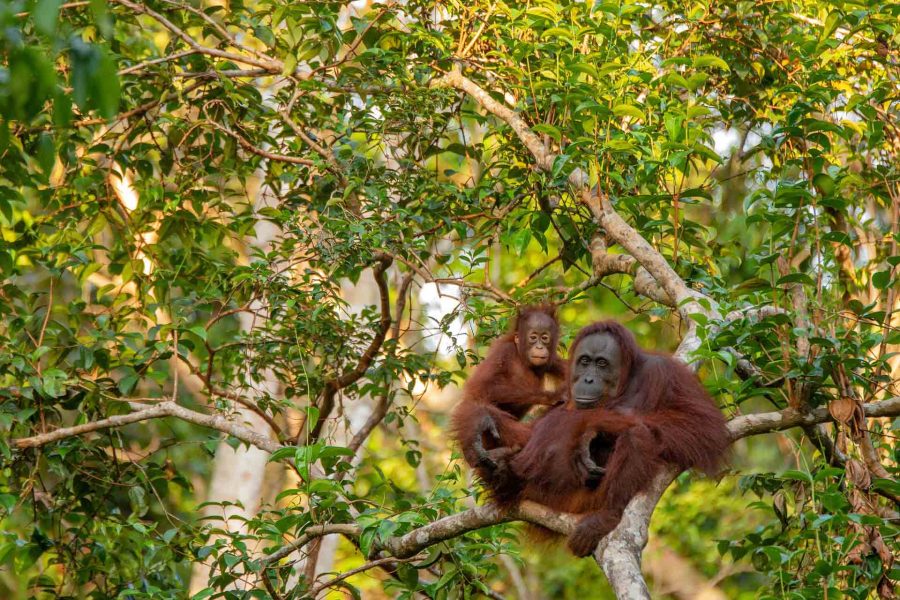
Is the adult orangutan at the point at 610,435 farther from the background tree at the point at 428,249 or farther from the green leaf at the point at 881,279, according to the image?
the green leaf at the point at 881,279

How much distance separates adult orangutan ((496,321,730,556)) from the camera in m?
3.53

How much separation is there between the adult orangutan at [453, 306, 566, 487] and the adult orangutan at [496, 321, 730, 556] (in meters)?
0.20

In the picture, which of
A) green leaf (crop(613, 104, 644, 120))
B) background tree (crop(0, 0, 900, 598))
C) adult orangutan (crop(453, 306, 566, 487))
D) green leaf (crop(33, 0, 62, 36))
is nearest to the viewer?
green leaf (crop(33, 0, 62, 36))

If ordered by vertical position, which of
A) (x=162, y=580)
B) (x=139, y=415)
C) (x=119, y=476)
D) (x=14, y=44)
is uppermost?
(x=14, y=44)

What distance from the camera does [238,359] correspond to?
5.54m

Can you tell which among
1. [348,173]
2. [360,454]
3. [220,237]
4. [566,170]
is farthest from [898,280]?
[360,454]

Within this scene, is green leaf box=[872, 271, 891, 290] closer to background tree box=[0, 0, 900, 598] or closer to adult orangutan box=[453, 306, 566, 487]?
background tree box=[0, 0, 900, 598]

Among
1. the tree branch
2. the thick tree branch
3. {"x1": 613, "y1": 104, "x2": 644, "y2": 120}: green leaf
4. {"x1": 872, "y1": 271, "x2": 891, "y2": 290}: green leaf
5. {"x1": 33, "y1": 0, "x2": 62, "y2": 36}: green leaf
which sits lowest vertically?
the tree branch

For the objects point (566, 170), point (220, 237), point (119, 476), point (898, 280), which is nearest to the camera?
point (898, 280)

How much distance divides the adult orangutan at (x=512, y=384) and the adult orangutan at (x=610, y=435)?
0.66 feet

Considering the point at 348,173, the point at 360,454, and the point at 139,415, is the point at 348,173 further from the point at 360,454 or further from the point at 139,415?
the point at 360,454

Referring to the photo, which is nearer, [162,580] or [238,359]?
[162,580]

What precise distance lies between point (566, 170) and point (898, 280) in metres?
1.41

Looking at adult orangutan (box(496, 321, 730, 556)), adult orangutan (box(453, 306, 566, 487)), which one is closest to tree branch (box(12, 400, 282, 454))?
adult orangutan (box(453, 306, 566, 487))
